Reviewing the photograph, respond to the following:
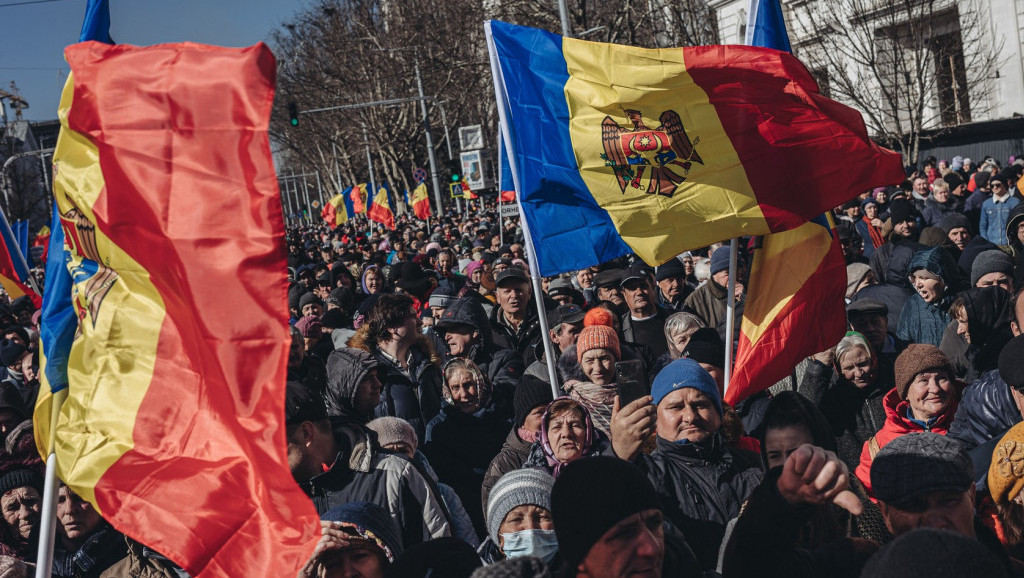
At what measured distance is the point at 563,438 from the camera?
3.98 meters

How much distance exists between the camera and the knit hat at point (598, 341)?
16.9ft

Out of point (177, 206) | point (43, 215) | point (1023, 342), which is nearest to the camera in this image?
point (177, 206)

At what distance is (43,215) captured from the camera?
62.8 metres

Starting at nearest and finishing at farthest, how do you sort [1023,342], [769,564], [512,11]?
[769,564]
[1023,342]
[512,11]

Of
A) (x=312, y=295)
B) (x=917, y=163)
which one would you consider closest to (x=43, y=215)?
(x=917, y=163)

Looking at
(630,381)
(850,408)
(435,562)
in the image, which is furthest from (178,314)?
(850,408)

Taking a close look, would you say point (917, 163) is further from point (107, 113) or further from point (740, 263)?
point (107, 113)

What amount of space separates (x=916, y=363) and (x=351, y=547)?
2551 mm

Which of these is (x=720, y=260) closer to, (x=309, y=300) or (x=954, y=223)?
(x=954, y=223)

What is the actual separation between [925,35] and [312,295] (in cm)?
2227

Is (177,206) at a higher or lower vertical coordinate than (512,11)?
lower

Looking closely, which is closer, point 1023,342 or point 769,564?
point 769,564

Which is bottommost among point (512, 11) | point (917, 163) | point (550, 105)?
point (917, 163)

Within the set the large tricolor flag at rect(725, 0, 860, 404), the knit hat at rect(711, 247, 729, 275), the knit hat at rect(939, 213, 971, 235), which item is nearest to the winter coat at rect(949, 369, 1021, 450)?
the large tricolor flag at rect(725, 0, 860, 404)
